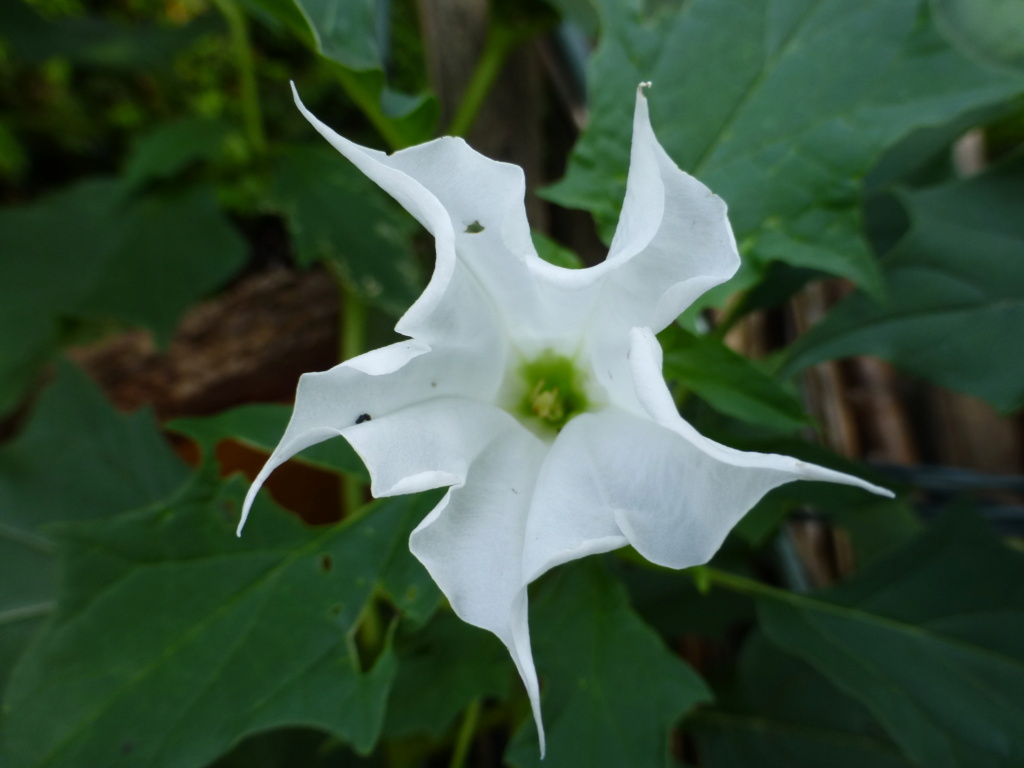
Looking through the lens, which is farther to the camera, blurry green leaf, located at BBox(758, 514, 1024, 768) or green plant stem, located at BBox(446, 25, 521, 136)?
green plant stem, located at BBox(446, 25, 521, 136)

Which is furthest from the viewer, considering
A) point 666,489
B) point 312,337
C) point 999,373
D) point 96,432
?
point 312,337

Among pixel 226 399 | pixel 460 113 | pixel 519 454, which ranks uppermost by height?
pixel 460 113

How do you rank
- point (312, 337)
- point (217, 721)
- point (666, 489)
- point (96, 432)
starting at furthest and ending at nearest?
point (312, 337), point (96, 432), point (217, 721), point (666, 489)

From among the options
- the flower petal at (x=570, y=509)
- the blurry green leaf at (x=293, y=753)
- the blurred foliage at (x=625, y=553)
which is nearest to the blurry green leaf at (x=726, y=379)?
the blurred foliage at (x=625, y=553)

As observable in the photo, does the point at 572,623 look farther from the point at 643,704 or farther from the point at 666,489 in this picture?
the point at 666,489

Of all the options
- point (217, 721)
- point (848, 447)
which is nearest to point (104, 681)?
point (217, 721)

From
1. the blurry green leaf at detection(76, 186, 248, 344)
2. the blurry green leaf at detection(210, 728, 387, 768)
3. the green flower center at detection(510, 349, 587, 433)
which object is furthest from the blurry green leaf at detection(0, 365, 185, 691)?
the green flower center at detection(510, 349, 587, 433)

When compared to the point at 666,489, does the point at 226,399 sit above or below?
below

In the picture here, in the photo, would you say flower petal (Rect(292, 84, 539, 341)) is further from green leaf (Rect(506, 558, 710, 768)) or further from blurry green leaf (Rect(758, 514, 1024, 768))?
blurry green leaf (Rect(758, 514, 1024, 768))
